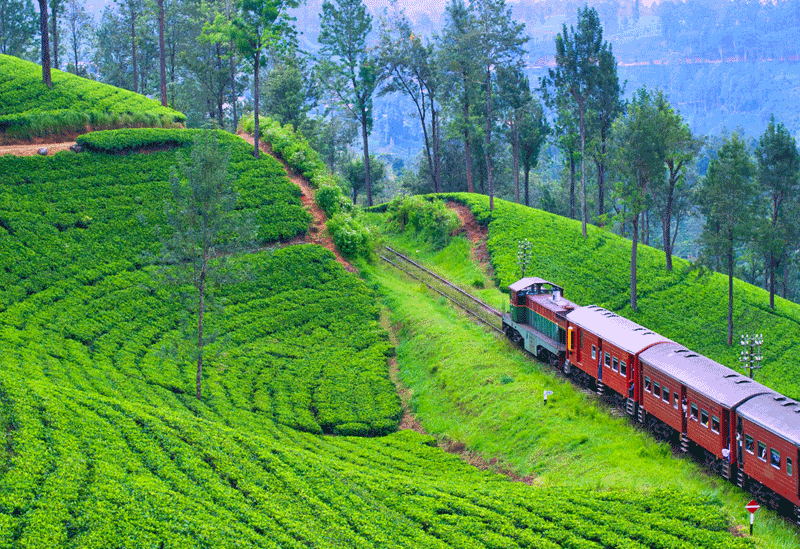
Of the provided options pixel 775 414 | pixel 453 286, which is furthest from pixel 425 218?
pixel 775 414

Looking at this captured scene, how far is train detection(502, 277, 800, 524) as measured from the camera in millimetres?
19766

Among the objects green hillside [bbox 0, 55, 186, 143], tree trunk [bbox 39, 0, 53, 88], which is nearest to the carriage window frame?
green hillside [bbox 0, 55, 186, 143]

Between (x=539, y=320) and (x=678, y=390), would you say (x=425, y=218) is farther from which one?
(x=678, y=390)

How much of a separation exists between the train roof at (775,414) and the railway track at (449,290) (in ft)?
56.6

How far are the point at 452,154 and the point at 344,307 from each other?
4500 cm

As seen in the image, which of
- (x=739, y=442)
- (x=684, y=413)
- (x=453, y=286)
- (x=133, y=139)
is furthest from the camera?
(x=133, y=139)

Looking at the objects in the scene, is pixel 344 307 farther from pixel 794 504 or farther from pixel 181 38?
pixel 181 38

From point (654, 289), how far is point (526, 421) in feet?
86.2

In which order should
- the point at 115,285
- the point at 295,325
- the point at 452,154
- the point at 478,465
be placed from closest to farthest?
the point at 478,465
the point at 115,285
the point at 295,325
the point at 452,154

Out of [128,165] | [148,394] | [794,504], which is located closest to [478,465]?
[794,504]

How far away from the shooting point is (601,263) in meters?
51.1

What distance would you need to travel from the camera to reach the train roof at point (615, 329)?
27.4 metres

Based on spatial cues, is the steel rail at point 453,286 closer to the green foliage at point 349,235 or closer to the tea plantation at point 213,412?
the green foliage at point 349,235

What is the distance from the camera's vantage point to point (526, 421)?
88.9ft
